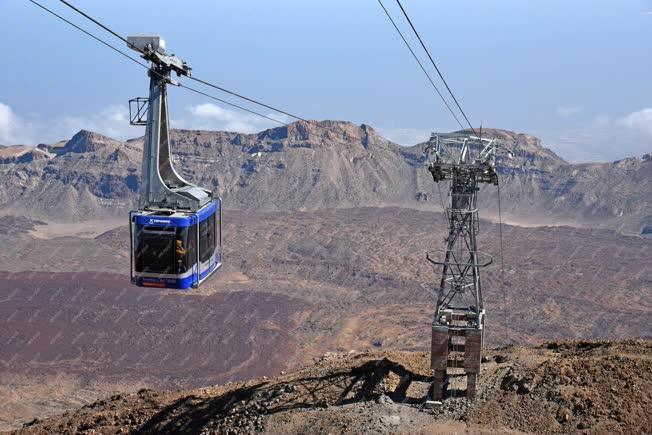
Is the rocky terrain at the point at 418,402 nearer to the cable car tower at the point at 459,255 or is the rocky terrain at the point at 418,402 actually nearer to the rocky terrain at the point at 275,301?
the cable car tower at the point at 459,255

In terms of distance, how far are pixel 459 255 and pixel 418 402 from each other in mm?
5094

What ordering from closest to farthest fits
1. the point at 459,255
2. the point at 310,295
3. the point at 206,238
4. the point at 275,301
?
the point at 206,238
the point at 459,255
the point at 275,301
the point at 310,295

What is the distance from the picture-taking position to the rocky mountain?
579ft

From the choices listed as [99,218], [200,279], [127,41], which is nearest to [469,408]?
[200,279]

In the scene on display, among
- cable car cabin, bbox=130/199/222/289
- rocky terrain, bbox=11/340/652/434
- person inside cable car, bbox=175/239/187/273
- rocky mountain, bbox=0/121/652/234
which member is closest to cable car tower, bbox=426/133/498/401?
rocky terrain, bbox=11/340/652/434

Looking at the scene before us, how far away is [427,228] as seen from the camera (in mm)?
148875

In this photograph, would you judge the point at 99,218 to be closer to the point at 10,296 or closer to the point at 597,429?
the point at 10,296

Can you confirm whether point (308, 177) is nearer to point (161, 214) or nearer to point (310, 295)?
point (310, 295)

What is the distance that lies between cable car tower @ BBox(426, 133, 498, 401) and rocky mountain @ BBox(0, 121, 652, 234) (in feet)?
473

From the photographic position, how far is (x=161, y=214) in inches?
984

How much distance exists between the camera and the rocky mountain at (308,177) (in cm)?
17638

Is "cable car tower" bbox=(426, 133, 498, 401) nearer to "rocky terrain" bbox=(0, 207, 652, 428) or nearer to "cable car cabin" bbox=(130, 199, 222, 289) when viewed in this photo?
"cable car cabin" bbox=(130, 199, 222, 289)

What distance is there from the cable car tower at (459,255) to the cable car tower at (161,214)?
8.16m

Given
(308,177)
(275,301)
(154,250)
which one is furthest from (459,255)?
(308,177)
